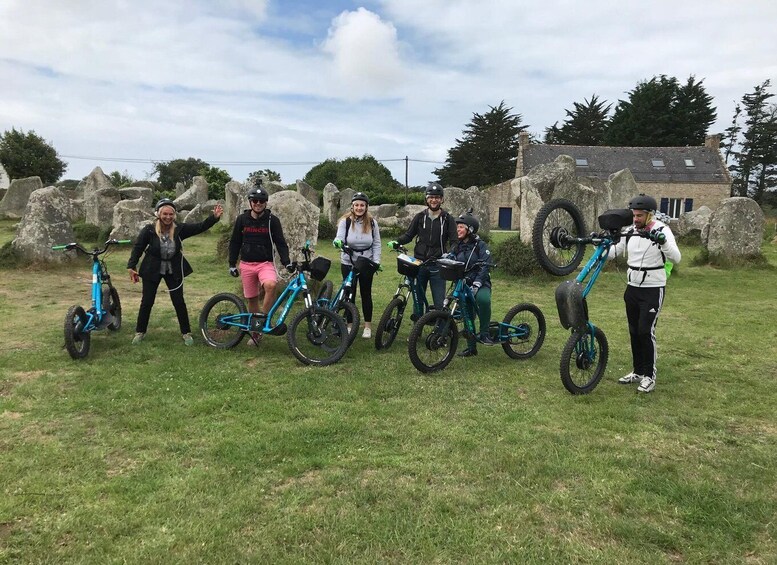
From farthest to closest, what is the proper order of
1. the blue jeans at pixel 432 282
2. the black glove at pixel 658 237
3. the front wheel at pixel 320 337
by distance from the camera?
the blue jeans at pixel 432 282, the front wheel at pixel 320 337, the black glove at pixel 658 237

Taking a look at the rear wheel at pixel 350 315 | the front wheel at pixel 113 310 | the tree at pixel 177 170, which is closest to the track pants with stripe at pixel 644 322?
the rear wheel at pixel 350 315

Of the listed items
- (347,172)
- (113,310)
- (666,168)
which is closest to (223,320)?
(113,310)

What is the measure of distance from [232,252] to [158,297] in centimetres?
356

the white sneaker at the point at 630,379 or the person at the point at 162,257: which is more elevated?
the person at the point at 162,257

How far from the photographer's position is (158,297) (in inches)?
349

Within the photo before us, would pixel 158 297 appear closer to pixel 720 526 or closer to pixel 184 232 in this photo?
pixel 184 232

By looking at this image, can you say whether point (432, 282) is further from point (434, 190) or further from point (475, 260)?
point (434, 190)

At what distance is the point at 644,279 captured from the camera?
4.89 m

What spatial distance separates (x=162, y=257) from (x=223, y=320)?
98 centimetres

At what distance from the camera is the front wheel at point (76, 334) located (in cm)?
527

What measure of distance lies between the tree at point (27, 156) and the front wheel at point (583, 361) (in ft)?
133

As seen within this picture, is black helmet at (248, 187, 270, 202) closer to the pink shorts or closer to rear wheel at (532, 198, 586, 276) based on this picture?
the pink shorts

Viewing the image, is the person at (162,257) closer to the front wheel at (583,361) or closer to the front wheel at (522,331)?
the front wheel at (522,331)

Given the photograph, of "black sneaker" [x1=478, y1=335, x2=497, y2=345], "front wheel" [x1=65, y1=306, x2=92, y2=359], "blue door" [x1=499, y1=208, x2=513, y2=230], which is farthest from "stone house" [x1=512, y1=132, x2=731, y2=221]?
"front wheel" [x1=65, y1=306, x2=92, y2=359]
